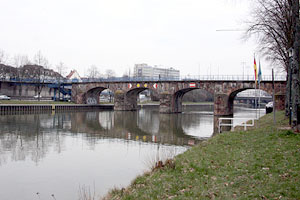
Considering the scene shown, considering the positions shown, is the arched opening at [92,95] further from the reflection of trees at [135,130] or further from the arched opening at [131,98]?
the reflection of trees at [135,130]

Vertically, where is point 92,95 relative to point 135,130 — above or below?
above

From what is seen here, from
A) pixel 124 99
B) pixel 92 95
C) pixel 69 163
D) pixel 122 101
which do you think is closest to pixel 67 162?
pixel 69 163

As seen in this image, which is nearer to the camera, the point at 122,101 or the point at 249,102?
the point at 122,101

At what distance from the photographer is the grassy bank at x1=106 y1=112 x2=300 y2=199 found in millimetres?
6504

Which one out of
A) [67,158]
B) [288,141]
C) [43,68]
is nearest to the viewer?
[288,141]

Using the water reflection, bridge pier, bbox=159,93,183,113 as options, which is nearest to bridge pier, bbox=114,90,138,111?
bridge pier, bbox=159,93,183,113

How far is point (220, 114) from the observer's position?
1828 inches

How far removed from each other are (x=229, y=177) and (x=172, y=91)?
143ft

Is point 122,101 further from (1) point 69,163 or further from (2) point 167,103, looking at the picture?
(1) point 69,163

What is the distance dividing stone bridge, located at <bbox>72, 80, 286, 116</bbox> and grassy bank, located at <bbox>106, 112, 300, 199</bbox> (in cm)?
3075

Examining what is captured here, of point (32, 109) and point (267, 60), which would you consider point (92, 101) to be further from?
point (267, 60)

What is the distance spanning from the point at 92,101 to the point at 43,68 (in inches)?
682

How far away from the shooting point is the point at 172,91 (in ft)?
168

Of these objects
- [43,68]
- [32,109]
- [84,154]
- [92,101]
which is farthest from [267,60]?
[43,68]
